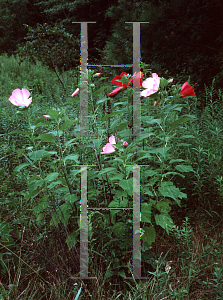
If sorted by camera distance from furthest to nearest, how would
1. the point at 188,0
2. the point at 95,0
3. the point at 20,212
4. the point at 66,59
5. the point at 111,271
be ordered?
the point at 95,0 → the point at 66,59 → the point at 188,0 → the point at 20,212 → the point at 111,271

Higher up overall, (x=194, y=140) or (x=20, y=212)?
(x=194, y=140)

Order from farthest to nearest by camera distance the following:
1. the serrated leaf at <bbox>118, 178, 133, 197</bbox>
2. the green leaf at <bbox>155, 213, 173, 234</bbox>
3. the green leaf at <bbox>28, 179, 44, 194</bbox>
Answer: the green leaf at <bbox>155, 213, 173, 234</bbox> < the green leaf at <bbox>28, 179, 44, 194</bbox> < the serrated leaf at <bbox>118, 178, 133, 197</bbox>

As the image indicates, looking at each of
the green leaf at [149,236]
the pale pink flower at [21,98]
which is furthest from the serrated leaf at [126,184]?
the pale pink flower at [21,98]

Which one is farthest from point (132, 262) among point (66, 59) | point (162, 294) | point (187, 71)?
point (66, 59)

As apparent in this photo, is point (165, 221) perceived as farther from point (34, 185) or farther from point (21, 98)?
point (21, 98)

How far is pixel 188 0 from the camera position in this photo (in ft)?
12.1

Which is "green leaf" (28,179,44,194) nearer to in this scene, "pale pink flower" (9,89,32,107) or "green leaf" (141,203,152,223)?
"pale pink flower" (9,89,32,107)

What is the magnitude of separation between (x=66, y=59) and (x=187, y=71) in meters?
4.11

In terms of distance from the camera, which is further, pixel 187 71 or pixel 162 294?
pixel 187 71

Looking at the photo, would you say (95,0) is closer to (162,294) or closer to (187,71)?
(187,71)

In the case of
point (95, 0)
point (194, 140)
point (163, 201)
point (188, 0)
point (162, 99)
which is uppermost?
point (95, 0)

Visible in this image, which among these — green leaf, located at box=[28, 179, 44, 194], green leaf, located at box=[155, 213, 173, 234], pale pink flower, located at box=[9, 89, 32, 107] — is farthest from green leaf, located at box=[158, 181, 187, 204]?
pale pink flower, located at box=[9, 89, 32, 107]

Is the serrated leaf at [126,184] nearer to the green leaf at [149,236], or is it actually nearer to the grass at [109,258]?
the grass at [109,258]

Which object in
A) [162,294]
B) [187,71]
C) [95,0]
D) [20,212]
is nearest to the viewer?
[162,294]
